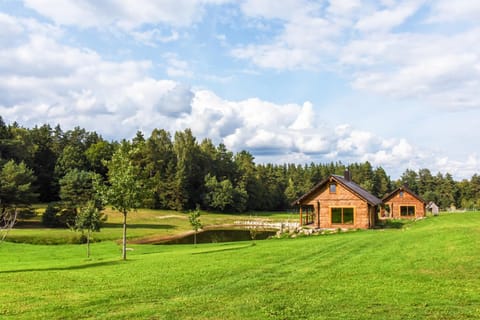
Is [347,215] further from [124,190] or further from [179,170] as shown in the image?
[179,170]

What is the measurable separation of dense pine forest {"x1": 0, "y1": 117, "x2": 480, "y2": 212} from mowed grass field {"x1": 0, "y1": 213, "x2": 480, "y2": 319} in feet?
204

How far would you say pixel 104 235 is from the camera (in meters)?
47.7

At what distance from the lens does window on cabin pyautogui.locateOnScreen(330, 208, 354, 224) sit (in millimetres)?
42531

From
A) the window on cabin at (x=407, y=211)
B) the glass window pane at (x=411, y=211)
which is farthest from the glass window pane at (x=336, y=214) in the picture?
the glass window pane at (x=411, y=211)

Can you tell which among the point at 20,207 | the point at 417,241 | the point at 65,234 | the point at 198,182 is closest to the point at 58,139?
the point at 198,182

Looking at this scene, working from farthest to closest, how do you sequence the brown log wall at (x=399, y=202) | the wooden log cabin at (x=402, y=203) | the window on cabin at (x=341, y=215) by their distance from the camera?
1. the wooden log cabin at (x=402, y=203)
2. the brown log wall at (x=399, y=202)
3. the window on cabin at (x=341, y=215)

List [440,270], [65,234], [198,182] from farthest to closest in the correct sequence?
[198,182] → [65,234] → [440,270]

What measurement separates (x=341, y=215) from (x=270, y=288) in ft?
103

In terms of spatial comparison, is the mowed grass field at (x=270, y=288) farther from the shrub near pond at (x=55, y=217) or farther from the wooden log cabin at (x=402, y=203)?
the wooden log cabin at (x=402, y=203)

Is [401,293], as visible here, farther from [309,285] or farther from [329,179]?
[329,179]

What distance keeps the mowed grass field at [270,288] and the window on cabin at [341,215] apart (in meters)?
21.8

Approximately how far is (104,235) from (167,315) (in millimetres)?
40622

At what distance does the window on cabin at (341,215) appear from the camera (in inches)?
1674

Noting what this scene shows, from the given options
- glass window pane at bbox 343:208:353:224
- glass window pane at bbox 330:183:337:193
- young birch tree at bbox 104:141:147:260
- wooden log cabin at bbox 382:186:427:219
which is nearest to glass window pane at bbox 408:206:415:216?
wooden log cabin at bbox 382:186:427:219
